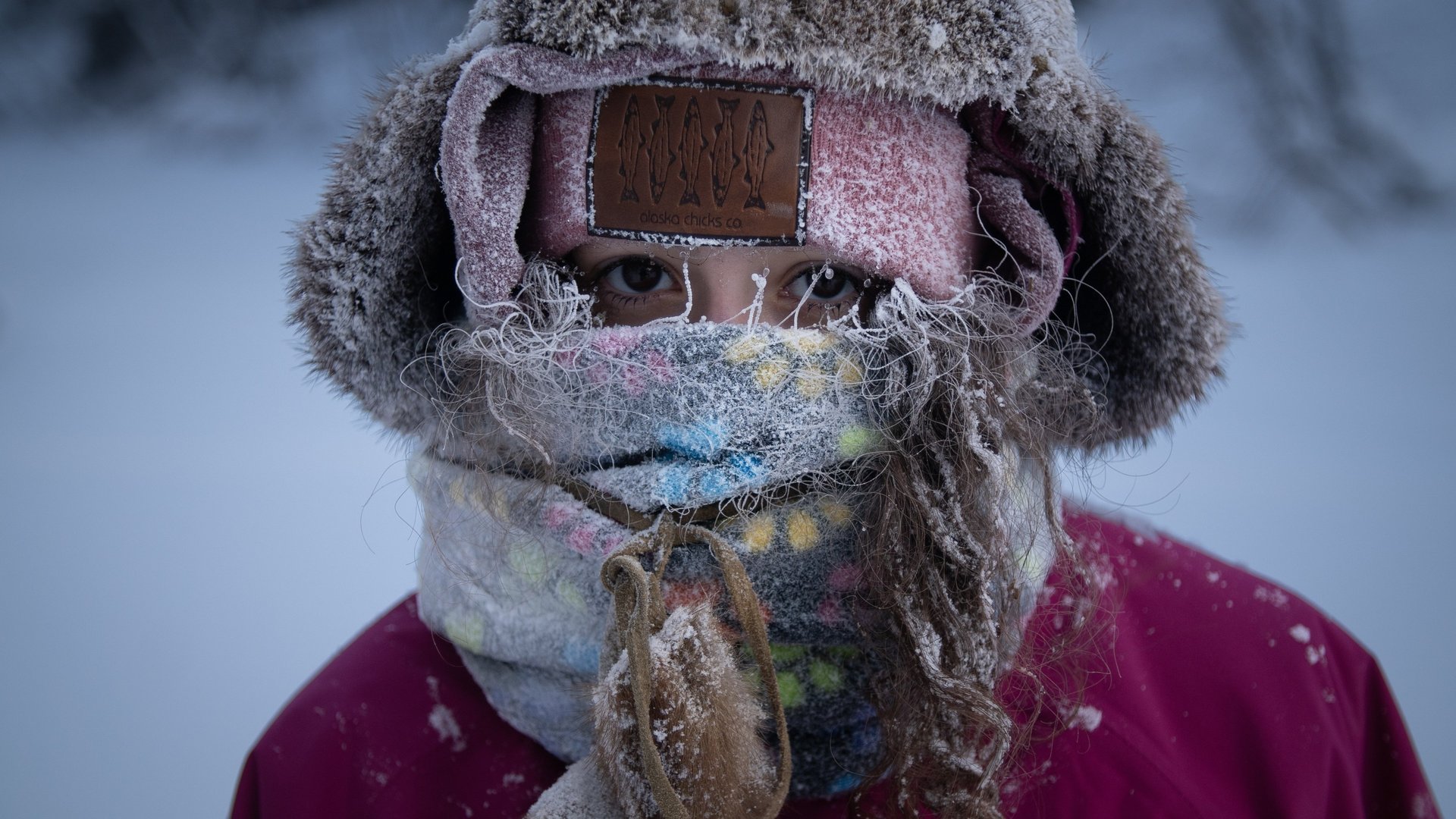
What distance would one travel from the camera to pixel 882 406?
792 millimetres

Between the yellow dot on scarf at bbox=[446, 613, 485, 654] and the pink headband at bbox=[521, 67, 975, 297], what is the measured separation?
15.8 inches

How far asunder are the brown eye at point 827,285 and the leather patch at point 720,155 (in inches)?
2.4

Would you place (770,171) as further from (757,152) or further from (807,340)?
(807,340)

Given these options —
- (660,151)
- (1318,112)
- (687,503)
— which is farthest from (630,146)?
(1318,112)

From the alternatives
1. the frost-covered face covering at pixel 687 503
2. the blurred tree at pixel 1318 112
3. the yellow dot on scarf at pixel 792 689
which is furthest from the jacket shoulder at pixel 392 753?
the blurred tree at pixel 1318 112

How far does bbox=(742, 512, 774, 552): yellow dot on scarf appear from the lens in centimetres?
76

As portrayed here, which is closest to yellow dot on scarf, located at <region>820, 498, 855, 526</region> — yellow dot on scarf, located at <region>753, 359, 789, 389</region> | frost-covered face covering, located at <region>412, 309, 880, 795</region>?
frost-covered face covering, located at <region>412, 309, 880, 795</region>

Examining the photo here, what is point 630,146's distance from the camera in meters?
0.78

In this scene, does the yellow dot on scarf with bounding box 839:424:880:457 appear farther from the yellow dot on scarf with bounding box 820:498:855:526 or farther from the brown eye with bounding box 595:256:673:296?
the brown eye with bounding box 595:256:673:296

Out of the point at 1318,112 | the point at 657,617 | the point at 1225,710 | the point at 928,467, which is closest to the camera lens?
the point at 657,617

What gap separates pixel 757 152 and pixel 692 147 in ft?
0.20

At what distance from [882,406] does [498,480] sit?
1.29 ft

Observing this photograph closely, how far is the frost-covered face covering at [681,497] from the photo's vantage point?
0.76m

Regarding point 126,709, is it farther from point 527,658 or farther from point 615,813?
point 615,813
